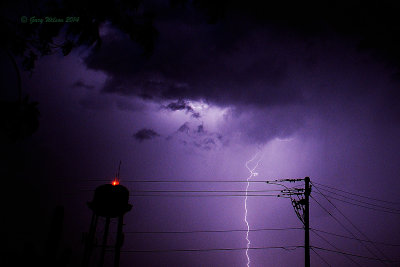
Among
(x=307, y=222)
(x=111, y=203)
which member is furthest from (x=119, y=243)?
(x=307, y=222)

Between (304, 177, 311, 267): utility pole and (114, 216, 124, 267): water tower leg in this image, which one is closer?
(114, 216, 124, 267): water tower leg

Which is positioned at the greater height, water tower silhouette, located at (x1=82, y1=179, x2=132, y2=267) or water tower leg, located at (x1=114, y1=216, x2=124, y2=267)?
water tower silhouette, located at (x1=82, y1=179, x2=132, y2=267)

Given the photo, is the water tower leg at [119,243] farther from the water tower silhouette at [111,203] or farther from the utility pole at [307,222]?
the utility pole at [307,222]

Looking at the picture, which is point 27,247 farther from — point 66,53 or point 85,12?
point 85,12

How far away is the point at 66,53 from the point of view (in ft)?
13.8

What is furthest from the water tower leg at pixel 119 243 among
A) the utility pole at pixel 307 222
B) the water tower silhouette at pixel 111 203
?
the utility pole at pixel 307 222

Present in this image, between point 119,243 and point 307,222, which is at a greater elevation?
point 307,222

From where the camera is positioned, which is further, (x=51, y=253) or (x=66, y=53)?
(x=51, y=253)

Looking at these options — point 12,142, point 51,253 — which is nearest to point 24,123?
point 12,142

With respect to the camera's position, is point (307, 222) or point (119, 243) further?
point (307, 222)

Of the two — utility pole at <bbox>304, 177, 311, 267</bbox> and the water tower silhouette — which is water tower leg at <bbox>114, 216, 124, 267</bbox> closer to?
the water tower silhouette

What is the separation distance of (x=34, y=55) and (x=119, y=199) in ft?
42.4

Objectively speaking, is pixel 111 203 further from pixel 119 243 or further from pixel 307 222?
pixel 307 222

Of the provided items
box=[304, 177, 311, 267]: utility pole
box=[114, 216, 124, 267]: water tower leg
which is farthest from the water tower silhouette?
box=[304, 177, 311, 267]: utility pole
